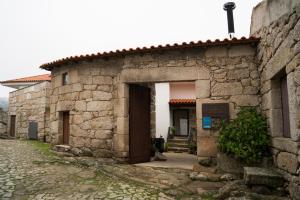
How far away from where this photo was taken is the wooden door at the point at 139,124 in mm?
6422

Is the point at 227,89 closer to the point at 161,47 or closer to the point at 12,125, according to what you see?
the point at 161,47

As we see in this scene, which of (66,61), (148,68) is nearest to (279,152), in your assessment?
(148,68)

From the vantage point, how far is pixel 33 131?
11.8 meters

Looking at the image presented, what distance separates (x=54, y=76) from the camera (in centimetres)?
809

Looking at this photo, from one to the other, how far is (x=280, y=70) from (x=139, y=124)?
3.96 m

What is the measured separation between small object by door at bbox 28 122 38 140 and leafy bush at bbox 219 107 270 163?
978 centimetres

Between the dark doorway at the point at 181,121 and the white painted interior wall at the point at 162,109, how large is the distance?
3.24ft

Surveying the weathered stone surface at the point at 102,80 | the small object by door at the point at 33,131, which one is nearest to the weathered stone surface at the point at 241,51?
the weathered stone surface at the point at 102,80

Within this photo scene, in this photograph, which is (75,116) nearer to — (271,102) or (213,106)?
(213,106)

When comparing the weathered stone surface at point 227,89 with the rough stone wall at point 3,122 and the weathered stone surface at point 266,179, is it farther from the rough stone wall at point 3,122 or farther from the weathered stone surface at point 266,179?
the rough stone wall at point 3,122

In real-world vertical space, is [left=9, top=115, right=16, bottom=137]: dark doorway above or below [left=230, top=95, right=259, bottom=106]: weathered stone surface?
below

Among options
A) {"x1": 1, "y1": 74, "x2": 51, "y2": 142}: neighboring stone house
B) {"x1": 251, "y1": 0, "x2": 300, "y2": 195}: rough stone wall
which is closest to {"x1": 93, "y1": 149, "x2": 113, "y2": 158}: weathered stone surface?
{"x1": 251, "y1": 0, "x2": 300, "y2": 195}: rough stone wall

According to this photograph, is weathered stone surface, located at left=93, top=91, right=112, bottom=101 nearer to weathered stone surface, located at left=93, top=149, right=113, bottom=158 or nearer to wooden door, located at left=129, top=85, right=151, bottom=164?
wooden door, located at left=129, top=85, right=151, bottom=164

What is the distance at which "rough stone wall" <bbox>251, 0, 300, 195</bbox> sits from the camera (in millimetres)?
3182
